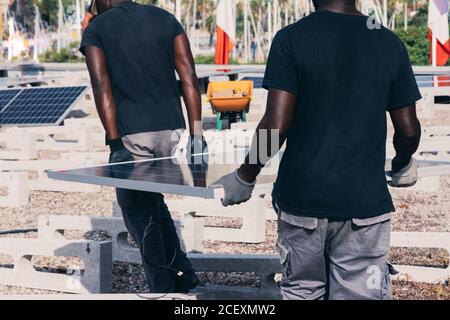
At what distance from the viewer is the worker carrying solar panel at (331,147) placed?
4.62 metres

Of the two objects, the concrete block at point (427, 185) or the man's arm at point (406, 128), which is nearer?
the man's arm at point (406, 128)

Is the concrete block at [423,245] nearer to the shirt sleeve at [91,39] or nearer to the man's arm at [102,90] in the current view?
the man's arm at [102,90]

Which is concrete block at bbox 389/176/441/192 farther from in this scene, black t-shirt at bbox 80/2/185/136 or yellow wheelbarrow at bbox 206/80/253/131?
yellow wheelbarrow at bbox 206/80/253/131

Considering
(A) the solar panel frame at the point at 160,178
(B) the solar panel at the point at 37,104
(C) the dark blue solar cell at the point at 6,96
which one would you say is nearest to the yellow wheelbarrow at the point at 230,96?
(B) the solar panel at the point at 37,104

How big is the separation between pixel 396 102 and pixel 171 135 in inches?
86.1

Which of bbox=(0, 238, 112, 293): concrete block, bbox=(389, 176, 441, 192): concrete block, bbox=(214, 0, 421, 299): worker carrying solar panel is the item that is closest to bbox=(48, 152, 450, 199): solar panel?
bbox=(214, 0, 421, 299): worker carrying solar panel

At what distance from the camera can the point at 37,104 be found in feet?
72.2

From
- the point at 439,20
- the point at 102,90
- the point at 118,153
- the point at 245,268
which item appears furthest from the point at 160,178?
the point at 439,20

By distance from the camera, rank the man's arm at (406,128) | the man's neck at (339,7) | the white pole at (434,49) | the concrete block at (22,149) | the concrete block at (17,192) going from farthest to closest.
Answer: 1. the white pole at (434,49)
2. the concrete block at (22,149)
3. the concrete block at (17,192)
4. the man's arm at (406,128)
5. the man's neck at (339,7)

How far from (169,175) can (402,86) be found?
1.23 m

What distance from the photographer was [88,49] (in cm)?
670

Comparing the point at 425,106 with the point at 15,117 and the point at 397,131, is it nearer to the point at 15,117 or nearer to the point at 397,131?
the point at 15,117

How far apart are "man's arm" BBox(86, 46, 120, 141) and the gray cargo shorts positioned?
2088 millimetres
